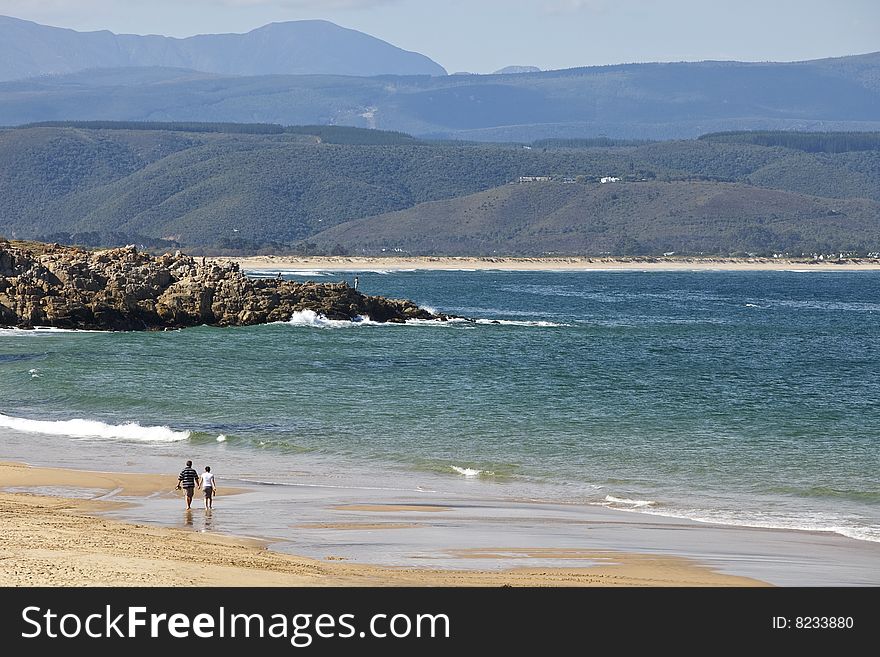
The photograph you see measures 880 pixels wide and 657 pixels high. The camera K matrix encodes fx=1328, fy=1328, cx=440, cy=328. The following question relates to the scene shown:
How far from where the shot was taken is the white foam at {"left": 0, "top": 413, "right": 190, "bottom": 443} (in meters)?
28.8

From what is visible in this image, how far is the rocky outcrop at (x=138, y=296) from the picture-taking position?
5894 centimetres

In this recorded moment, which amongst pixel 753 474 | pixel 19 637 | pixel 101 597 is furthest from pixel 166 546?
pixel 753 474

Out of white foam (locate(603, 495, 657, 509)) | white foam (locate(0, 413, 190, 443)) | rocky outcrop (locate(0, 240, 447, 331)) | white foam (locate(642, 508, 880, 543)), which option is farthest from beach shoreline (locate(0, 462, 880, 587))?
rocky outcrop (locate(0, 240, 447, 331))

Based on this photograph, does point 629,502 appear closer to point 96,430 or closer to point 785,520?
point 785,520

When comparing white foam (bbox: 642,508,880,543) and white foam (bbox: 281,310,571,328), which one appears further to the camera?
white foam (bbox: 281,310,571,328)

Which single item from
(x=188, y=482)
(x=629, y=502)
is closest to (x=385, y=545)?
(x=188, y=482)

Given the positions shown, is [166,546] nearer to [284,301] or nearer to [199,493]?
[199,493]

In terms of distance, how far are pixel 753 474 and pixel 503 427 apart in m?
7.45

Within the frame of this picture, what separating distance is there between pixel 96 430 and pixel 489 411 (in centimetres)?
982

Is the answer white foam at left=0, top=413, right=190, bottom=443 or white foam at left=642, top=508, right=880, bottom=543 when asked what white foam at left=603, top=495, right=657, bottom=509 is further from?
white foam at left=0, top=413, right=190, bottom=443

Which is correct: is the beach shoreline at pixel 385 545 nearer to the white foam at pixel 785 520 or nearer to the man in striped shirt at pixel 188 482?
the man in striped shirt at pixel 188 482

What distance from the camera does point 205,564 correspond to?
14.5 m

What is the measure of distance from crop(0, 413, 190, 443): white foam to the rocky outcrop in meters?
29.0

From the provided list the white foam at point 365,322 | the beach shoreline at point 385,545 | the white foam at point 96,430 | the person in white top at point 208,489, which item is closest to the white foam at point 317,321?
the white foam at point 365,322
